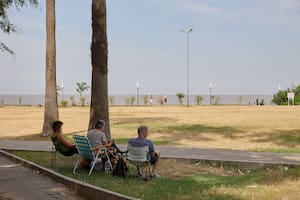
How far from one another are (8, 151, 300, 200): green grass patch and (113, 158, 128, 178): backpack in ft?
0.59

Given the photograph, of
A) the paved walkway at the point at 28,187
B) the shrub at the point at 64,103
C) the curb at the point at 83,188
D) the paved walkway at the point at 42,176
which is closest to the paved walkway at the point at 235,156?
the paved walkway at the point at 42,176

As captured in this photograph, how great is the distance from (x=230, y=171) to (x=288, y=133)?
1039 centimetres

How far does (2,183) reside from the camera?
9.70 m

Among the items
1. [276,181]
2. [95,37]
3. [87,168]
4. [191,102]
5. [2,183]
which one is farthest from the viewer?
[191,102]

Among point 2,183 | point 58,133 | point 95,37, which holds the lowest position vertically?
point 2,183

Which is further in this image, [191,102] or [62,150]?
[191,102]

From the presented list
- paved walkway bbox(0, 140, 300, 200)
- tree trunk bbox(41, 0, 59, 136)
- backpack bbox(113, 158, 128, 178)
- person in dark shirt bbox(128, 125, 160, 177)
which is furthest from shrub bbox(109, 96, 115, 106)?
person in dark shirt bbox(128, 125, 160, 177)

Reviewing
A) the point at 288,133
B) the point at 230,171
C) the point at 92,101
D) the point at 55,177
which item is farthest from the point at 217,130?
the point at 55,177

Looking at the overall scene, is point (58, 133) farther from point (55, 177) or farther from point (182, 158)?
point (182, 158)

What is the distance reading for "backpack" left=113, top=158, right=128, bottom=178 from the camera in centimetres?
972

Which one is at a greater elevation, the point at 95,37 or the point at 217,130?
the point at 95,37

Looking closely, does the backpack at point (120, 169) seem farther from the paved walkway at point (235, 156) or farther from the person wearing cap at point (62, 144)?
the paved walkway at point (235, 156)

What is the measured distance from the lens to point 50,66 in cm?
Result: 2017

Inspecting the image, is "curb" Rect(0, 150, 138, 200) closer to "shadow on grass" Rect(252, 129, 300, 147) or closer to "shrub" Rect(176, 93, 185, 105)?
"shadow on grass" Rect(252, 129, 300, 147)
